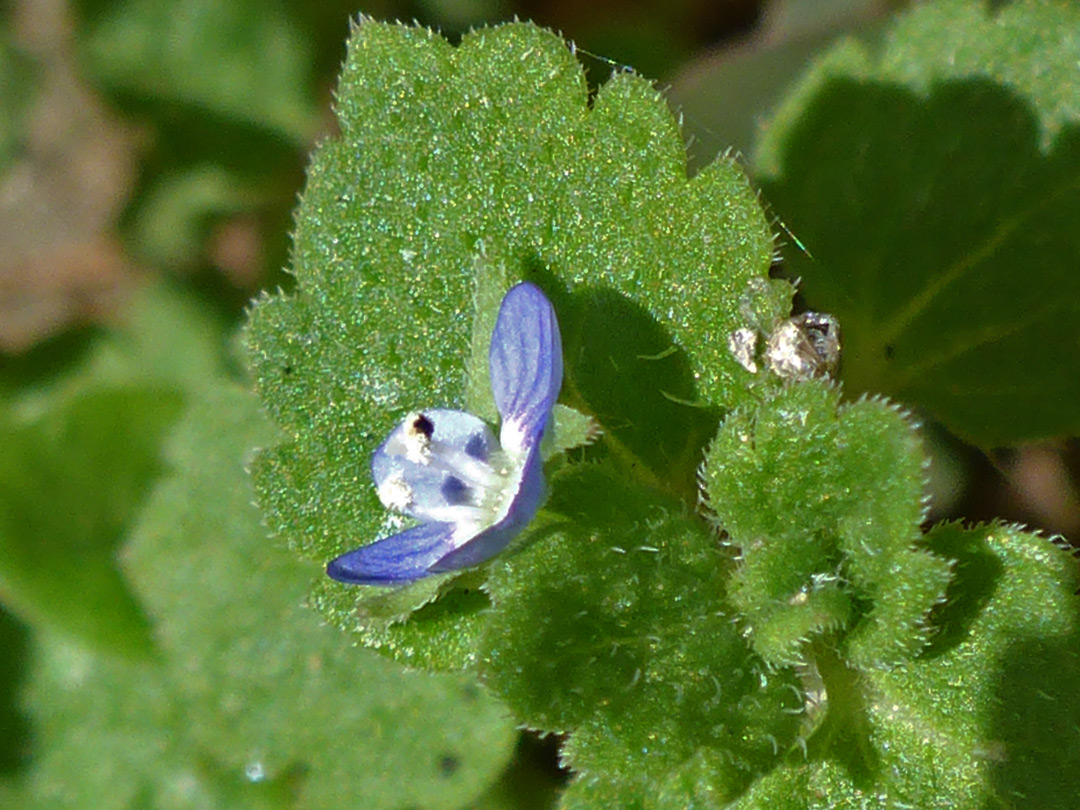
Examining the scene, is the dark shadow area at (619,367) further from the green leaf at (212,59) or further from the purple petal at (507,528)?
the green leaf at (212,59)

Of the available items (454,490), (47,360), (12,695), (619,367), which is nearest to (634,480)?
(619,367)

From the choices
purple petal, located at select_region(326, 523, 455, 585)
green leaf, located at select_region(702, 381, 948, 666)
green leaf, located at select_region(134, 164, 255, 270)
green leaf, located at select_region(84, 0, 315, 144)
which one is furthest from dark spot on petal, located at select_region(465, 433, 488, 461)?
green leaf, located at select_region(134, 164, 255, 270)

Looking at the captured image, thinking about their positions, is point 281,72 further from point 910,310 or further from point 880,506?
point 880,506

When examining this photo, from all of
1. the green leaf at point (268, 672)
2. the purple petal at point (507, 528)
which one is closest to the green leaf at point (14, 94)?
the green leaf at point (268, 672)

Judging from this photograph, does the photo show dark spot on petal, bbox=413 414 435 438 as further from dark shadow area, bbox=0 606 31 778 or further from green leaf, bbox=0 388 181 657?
dark shadow area, bbox=0 606 31 778

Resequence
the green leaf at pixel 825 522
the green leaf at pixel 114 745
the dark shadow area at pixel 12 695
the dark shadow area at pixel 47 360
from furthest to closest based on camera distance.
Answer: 1. the dark shadow area at pixel 47 360
2. the dark shadow area at pixel 12 695
3. the green leaf at pixel 114 745
4. the green leaf at pixel 825 522

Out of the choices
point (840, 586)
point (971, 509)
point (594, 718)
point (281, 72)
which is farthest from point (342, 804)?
point (281, 72)

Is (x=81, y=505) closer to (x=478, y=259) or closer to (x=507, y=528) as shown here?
(x=478, y=259)

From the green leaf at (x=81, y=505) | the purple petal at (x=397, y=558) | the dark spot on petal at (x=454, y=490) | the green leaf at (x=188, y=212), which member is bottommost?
the green leaf at (x=81, y=505)
